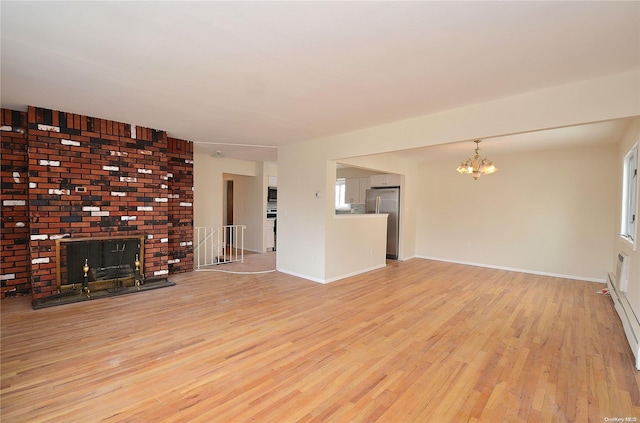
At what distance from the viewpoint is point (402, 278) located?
17.4 ft

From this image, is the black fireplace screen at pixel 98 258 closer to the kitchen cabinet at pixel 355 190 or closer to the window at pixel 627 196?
the kitchen cabinet at pixel 355 190

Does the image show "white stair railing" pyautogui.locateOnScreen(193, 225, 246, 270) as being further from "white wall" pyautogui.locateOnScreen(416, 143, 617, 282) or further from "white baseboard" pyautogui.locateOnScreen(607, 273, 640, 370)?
"white baseboard" pyautogui.locateOnScreen(607, 273, 640, 370)

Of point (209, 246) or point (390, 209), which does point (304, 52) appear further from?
point (209, 246)

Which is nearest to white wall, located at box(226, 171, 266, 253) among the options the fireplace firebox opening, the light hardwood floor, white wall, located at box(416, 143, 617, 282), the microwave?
the microwave

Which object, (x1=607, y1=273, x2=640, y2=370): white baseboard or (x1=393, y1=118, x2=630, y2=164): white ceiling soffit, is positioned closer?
(x1=607, y1=273, x2=640, y2=370): white baseboard

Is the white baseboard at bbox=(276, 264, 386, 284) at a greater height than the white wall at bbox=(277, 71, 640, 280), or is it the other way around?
the white wall at bbox=(277, 71, 640, 280)

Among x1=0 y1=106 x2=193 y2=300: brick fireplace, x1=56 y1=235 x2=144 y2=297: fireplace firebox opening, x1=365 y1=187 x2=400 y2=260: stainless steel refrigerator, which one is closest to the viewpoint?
x1=0 y1=106 x2=193 y2=300: brick fireplace

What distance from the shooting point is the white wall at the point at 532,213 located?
5176 millimetres

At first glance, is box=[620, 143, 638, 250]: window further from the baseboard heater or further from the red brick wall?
the red brick wall

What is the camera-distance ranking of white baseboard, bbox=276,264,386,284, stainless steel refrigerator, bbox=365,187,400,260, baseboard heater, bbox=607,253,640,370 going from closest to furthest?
1. baseboard heater, bbox=607,253,640,370
2. white baseboard, bbox=276,264,386,284
3. stainless steel refrigerator, bbox=365,187,400,260

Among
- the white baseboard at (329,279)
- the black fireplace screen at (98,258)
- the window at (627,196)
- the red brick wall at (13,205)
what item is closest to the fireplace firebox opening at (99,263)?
the black fireplace screen at (98,258)

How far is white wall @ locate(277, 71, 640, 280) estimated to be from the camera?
2.47 meters

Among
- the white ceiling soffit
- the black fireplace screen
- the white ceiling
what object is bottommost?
the black fireplace screen

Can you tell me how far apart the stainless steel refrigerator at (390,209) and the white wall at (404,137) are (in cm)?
36
